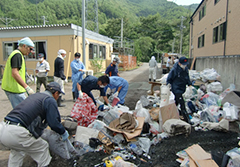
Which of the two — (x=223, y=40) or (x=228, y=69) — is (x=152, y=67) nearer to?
(x=223, y=40)

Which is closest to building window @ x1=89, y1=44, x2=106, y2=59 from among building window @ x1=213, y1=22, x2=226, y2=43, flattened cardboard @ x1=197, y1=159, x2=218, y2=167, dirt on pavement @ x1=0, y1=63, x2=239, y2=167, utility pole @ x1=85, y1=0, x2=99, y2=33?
building window @ x1=213, y1=22, x2=226, y2=43

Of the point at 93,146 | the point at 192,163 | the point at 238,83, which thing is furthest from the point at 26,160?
the point at 238,83

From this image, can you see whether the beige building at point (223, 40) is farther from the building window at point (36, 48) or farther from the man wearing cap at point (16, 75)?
the building window at point (36, 48)

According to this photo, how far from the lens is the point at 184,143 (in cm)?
352

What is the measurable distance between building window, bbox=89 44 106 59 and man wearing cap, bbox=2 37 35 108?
10.9 metres

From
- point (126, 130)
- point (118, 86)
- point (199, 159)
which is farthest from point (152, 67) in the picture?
point (199, 159)

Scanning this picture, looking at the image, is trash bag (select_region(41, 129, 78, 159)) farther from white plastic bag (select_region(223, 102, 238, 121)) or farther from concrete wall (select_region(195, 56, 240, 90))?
concrete wall (select_region(195, 56, 240, 90))

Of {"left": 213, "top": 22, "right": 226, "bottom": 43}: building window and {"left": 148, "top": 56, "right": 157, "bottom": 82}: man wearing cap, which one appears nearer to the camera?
{"left": 213, "top": 22, "right": 226, "bottom": 43}: building window

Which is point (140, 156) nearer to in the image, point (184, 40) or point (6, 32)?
point (6, 32)

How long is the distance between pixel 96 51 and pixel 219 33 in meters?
8.89

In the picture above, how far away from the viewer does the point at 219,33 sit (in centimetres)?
1159

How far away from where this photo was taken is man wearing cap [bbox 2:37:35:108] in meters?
2.94

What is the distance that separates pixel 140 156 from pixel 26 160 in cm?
187

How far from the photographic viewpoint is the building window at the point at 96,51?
14.0m
